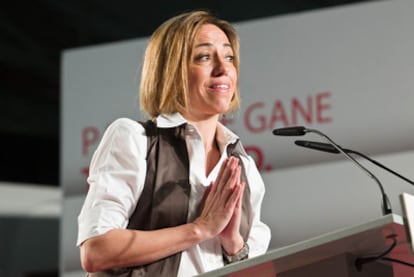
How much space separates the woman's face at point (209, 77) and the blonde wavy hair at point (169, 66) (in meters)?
0.02

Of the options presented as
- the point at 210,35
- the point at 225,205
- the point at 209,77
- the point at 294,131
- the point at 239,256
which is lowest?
the point at 239,256

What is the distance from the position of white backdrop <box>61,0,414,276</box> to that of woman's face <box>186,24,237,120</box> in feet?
6.32

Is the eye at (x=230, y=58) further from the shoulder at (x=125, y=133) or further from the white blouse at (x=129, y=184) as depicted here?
the shoulder at (x=125, y=133)

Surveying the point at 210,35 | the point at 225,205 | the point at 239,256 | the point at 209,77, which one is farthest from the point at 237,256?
the point at 210,35

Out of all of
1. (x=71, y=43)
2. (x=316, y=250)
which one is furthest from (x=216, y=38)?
(x=71, y=43)

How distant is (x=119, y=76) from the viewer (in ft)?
15.6

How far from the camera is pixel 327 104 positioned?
4188 millimetres

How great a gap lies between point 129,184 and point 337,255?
62 cm

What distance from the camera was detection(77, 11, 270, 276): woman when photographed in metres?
1.94

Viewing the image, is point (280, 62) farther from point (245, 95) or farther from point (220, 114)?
point (220, 114)

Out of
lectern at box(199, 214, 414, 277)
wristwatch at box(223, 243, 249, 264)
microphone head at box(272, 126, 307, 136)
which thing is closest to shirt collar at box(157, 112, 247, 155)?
microphone head at box(272, 126, 307, 136)

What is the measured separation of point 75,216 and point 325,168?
4.70ft

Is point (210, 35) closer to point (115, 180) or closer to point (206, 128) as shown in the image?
point (206, 128)

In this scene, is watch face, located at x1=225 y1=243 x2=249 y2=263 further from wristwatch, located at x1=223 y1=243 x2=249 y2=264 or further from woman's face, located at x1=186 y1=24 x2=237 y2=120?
woman's face, located at x1=186 y1=24 x2=237 y2=120
